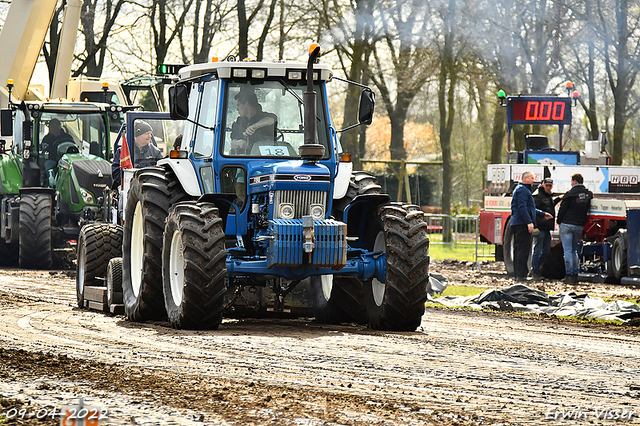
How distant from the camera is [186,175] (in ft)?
33.5

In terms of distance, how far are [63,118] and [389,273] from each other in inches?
475

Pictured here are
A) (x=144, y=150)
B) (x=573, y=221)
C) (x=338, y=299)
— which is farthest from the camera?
(x=573, y=221)

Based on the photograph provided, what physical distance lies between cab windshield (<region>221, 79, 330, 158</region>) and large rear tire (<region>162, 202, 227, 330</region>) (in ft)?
2.95

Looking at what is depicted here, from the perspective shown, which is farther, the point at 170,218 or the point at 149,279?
the point at 149,279

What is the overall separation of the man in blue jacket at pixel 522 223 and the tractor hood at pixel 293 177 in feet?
29.7

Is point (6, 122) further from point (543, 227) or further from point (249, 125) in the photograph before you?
point (249, 125)

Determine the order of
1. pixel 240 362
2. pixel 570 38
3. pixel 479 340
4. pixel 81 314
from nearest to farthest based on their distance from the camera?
pixel 240 362 → pixel 479 340 → pixel 81 314 → pixel 570 38

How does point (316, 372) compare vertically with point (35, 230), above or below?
below

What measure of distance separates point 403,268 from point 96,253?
15.5 ft

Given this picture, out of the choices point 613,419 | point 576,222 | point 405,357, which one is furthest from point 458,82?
point 613,419

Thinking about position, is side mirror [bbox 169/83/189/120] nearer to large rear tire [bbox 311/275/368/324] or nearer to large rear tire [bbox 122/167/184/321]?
large rear tire [bbox 122/167/184/321]

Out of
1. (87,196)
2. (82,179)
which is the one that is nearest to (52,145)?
(82,179)

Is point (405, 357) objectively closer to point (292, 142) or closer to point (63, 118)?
point (292, 142)

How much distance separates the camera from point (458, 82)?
3216 centimetres
